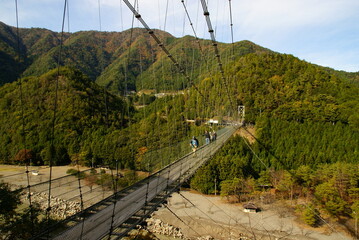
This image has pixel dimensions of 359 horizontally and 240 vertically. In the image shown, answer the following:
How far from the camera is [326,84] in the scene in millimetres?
30797

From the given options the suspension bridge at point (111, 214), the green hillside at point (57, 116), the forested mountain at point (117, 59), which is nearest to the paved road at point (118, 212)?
the suspension bridge at point (111, 214)

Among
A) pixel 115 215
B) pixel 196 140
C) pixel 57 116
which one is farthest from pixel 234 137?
pixel 57 116

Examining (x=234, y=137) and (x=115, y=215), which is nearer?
(x=115, y=215)

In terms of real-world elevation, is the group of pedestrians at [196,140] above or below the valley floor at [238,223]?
above

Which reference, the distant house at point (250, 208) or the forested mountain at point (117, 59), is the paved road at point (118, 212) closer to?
the distant house at point (250, 208)

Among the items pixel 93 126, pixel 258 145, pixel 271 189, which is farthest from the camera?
pixel 93 126

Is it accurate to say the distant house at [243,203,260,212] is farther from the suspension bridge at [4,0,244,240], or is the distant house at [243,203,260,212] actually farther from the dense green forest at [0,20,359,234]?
the suspension bridge at [4,0,244,240]

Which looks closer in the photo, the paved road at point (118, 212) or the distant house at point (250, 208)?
the paved road at point (118, 212)

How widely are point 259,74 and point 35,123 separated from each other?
30.3 meters

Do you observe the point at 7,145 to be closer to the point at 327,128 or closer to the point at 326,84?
the point at 327,128

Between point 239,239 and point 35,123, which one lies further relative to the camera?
point 35,123

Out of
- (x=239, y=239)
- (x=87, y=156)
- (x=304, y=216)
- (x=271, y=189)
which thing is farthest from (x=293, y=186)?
(x=87, y=156)

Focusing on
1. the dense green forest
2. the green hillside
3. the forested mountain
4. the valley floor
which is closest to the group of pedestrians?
the valley floor

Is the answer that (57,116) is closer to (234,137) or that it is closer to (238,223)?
(234,137)
